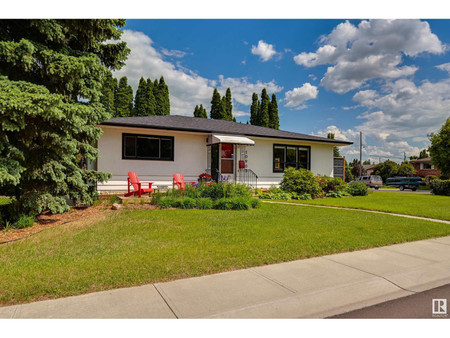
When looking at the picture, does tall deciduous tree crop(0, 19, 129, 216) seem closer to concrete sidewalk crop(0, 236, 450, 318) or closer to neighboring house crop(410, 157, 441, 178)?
concrete sidewalk crop(0, 236, 450, 318)

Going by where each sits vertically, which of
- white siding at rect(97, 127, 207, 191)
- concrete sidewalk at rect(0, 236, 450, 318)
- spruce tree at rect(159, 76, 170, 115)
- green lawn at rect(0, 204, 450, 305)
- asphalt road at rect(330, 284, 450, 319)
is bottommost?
asphalt road at rect(330, 284, 450, 319)

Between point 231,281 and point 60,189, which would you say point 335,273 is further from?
point 60,189

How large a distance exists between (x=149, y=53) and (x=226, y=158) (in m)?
6.25

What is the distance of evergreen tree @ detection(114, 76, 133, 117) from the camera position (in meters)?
39.6

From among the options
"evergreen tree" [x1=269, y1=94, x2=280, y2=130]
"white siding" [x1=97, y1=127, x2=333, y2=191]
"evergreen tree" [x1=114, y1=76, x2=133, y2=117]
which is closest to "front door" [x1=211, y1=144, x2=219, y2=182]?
"white siding" [x1=97, y1=127, x2=333, y2=191]

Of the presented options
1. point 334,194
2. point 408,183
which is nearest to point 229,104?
point 408,183

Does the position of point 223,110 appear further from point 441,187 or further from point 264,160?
point 441,187

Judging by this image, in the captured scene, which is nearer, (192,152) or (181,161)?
(181,161)

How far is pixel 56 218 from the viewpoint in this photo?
25.8ft

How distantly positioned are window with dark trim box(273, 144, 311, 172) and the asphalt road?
12.7 meters

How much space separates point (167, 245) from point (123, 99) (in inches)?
1542

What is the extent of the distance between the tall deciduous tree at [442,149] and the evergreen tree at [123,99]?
126 feet

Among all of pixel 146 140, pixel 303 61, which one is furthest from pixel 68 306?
pixel 303 61

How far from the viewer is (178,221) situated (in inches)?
286
